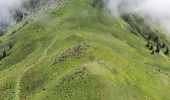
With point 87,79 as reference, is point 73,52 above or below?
above

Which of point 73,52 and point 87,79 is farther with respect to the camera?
point 73,52

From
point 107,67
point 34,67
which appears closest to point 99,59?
point 107,67

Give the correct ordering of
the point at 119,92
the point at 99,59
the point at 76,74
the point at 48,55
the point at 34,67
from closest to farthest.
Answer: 1. the point at 119,92
2. the point at 76,74
3. the point at 99,59
4. the point at 34,67
5. the point at 48,55

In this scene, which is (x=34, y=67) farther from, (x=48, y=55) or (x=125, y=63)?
(x=125, y=63)

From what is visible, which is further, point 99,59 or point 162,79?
point 162,79

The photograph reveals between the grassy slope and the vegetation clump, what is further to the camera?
the vegetation clump

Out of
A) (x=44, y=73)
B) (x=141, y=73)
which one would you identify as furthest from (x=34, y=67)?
(x=141, y=73)

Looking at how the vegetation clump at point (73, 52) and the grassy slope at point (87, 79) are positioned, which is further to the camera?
the vegetation clump at point (73, 52)

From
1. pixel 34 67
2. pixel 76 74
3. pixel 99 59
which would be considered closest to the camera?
pixel 76 74

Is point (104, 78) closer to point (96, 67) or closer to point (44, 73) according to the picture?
point (96, 67)
